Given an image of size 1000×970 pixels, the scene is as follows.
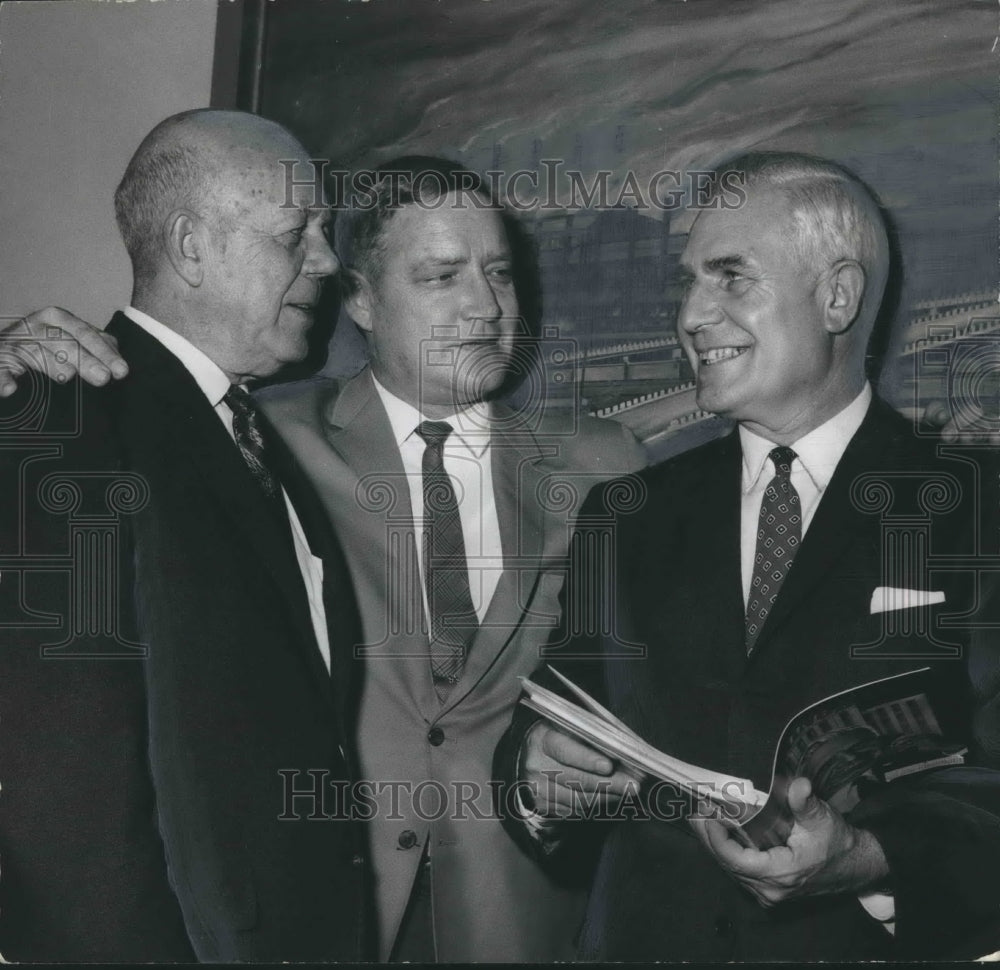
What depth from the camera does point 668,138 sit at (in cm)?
225

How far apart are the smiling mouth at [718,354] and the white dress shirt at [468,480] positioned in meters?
0.40

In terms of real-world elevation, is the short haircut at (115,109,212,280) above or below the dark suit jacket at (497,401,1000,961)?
above

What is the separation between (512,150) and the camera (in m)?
2.26

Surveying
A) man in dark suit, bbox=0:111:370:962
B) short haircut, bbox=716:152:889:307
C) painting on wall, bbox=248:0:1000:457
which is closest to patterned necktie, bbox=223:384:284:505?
man in dark suit, bbox=0:111:370:962

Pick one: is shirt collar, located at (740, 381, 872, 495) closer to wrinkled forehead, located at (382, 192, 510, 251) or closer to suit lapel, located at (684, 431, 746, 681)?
suit lapel, located at (684, 431, 746, 681)

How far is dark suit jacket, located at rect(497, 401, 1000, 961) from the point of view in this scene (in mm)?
2062

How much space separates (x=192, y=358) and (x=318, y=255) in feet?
0.96

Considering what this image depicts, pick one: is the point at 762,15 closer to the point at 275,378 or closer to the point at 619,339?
the point at 619,339

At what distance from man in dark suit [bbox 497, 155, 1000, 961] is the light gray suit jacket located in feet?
0.17

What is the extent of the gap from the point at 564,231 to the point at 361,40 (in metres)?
0.54

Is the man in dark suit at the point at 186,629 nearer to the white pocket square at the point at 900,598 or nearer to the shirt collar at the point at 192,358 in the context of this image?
the shirt collar at the point at 192,358

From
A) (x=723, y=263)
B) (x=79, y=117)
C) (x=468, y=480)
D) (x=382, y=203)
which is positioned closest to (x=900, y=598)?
(x=723, y=263)

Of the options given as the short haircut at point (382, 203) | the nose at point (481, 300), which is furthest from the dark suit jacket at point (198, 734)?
the nose at point (481, 300)

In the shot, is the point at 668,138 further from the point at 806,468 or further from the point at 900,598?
the point at 900,598
